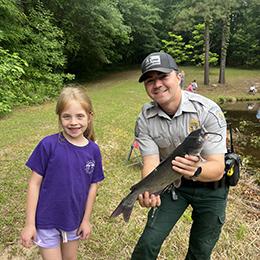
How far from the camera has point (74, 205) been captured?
2.29 metres

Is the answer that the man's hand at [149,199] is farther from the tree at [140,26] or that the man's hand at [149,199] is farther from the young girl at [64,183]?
the tree at [140,26]

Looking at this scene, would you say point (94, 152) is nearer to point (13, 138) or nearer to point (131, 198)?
point (131, 198)

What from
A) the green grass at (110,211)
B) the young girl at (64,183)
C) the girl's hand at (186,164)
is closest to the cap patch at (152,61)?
the young girl at (64,183)

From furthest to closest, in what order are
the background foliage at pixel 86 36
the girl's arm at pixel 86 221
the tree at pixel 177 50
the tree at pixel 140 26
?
1. the tree at pixel 177 50
2. the tree at pixel 140 26
3. the background foliage at pixel 86 36
4. the girl's arm at pixel 86 221

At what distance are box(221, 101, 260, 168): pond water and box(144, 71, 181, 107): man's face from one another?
6.06 metres

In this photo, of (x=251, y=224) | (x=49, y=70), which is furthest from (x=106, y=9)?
(x=251, y=224)

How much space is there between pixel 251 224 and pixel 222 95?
53.7 feet

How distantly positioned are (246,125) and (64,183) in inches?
439

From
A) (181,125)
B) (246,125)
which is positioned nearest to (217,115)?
(181,125)

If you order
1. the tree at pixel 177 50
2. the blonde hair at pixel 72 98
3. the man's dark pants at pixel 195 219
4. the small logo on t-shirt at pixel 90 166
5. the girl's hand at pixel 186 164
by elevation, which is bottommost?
the tree at pixel 177 50

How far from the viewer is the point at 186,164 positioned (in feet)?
6.62

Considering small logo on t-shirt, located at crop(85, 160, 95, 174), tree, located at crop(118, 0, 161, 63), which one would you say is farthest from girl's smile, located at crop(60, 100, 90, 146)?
tree, located at crop(118, 0, 161, 63)

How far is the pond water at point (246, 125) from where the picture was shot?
8697mm

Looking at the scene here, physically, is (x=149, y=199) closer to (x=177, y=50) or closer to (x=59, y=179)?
(x=59, y=179)
